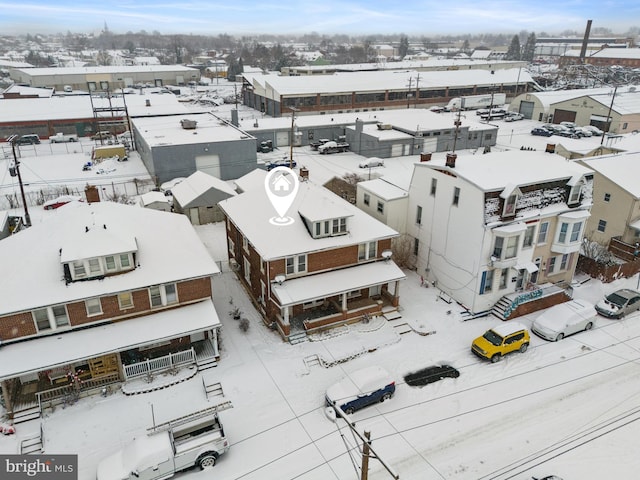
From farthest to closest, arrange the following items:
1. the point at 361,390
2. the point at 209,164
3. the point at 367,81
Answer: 1. the point at 367,81
2. the point at 209,164
3. the point at 361,390

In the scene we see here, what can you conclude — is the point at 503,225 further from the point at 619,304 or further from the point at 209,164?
the point at 209,164

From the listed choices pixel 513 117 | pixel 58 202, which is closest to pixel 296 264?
pixel 58 202

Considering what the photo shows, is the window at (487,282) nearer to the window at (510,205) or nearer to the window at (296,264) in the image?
the window at (510,205)

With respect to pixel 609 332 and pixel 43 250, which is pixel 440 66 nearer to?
pixel 609 332

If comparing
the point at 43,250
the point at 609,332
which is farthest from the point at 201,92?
the point at 609,332

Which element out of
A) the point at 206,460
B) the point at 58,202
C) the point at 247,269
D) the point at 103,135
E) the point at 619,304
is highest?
the point at 103,135

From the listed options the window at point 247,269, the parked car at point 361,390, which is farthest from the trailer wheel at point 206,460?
the window at point 247,269
